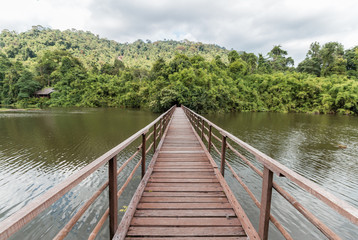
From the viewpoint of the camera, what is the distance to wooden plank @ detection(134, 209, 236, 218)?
226 centimetres

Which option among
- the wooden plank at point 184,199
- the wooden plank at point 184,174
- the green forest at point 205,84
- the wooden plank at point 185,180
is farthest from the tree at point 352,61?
the wooden plank at point 184,199

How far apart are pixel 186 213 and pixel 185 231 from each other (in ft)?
1.01

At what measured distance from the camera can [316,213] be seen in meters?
4.43

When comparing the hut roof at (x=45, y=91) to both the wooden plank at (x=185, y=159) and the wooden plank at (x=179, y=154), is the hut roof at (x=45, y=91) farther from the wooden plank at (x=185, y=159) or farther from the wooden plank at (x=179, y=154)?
the wooden plank at (x=185, y=159)

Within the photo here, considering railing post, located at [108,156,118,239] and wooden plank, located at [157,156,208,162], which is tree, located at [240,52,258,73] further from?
railing post, located at [108,156,118,239]

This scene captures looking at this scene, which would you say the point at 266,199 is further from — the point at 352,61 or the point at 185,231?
the point at 352,61

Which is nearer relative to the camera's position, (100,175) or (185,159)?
(185,159)

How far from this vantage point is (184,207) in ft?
7.95

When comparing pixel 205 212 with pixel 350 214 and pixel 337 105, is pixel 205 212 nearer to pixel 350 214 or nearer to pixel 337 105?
pixel 350 214

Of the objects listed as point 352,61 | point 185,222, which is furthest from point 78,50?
point 352,61

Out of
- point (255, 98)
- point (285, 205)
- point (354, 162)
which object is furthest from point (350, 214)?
point (255, 98)

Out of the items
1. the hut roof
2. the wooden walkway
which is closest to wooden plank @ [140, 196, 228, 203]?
the wooden walkway

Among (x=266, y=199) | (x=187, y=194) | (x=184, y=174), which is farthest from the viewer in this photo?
(x=184, y=174)

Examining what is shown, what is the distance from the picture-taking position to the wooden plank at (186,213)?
226 centimetres
